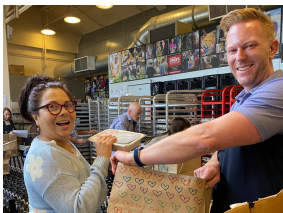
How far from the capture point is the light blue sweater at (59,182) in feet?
3.23

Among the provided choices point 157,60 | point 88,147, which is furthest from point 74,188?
point 157,60

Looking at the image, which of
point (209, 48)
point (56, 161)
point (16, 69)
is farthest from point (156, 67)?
point (16, 69)

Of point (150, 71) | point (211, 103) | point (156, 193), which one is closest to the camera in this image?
point (156, 193)

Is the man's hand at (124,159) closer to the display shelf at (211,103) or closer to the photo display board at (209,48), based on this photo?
A: the display shelf at (211,103)

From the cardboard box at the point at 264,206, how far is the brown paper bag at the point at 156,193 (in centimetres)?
30

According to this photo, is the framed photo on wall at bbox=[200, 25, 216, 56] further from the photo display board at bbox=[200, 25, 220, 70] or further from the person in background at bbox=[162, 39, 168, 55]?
the person in background at bbox=[162, 39, 168, 55]

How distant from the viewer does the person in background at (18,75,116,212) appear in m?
A: 0.99

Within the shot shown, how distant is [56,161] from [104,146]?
241 millimetres

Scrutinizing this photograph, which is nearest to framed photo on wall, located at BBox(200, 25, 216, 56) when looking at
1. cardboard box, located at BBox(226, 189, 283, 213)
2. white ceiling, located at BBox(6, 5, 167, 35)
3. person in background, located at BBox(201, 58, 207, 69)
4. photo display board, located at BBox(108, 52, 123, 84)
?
person in background, located at BBox(201, 58, 207, 69)

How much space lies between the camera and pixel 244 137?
0.76 m

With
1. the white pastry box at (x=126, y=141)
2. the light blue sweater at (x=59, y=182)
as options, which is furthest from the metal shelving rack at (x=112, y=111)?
the light blue sweater at (x=59, y=182)

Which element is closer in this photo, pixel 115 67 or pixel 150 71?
pixel 150 71

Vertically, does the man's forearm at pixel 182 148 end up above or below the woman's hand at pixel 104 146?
above

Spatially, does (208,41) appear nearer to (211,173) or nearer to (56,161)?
(211,173)
